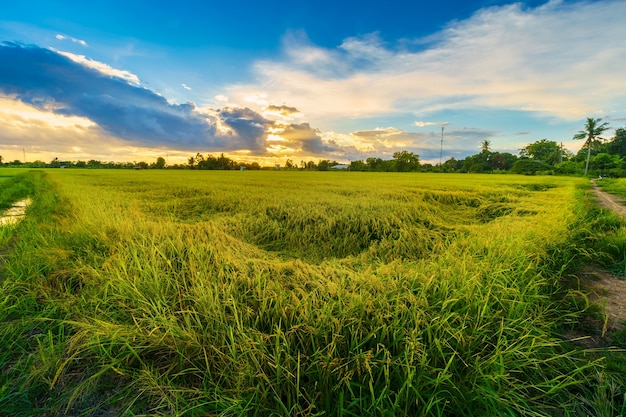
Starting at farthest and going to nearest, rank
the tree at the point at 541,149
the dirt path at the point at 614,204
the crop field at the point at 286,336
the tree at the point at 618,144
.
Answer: the tree at the point at 541,149
the tree at the point at 618,144
the dirt path at the point at 614,204
the crop field at the point at 286,336

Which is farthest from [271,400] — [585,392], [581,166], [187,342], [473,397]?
[581,166]

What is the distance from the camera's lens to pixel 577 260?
3564mm

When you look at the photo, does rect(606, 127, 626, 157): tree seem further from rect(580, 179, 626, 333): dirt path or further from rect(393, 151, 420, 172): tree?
rect(580, 179, 626, 333): dirt path

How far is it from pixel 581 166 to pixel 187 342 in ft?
191

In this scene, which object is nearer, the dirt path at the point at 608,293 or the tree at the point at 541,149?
the dirt path at the point at 608,293

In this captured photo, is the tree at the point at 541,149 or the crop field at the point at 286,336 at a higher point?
the tree at the point at 541,149

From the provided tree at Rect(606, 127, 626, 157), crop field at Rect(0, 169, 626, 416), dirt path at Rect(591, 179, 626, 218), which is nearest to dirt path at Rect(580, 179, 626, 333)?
crop field at Rect(0, 169, 626, 416)

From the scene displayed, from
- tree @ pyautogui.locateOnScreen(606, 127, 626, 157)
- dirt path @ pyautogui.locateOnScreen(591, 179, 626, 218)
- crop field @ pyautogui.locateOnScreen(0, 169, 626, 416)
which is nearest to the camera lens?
crop field @ pyautogui.locateOnScreen(0, 169, 626, 416)

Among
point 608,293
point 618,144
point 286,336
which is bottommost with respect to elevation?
point 608,293

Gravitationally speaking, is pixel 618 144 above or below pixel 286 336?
above

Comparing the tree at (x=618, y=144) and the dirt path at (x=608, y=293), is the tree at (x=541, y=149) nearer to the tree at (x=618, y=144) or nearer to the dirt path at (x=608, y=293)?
the tree at (x=618, y=144)

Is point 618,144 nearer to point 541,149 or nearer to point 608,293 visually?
point 541,149

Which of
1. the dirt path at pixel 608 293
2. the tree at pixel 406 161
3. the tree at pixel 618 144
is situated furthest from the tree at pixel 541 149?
the dirt path at pixel 608 293

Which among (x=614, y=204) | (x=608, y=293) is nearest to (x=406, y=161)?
(x=614, y=204)
